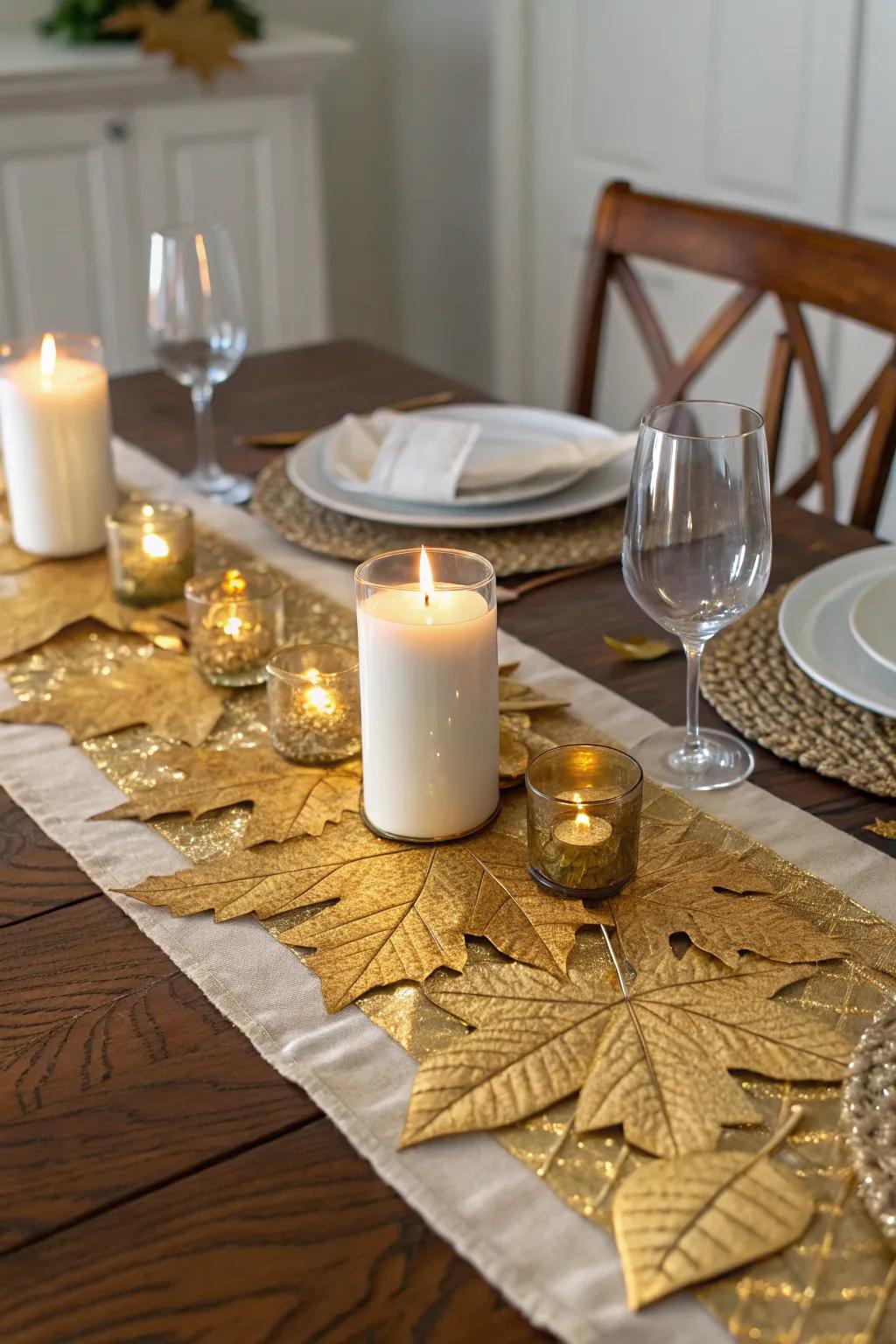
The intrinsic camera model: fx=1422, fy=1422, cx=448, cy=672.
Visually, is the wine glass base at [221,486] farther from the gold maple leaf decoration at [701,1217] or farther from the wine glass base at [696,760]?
the gold maple leaf decoration at [701,1217]

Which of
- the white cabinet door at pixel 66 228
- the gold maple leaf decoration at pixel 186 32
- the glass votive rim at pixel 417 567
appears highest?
the gold maple leaf decoration at pixel 186 32

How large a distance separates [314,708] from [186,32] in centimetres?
221

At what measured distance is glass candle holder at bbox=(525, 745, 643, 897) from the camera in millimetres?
688

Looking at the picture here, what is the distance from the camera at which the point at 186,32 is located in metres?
2.64

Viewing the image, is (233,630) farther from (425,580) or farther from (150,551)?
(425,580)

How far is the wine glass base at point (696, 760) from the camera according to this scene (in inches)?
32.3

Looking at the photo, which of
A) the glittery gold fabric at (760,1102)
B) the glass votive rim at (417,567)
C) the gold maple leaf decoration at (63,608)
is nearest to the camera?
the glittery gold fabric at (760,1102)

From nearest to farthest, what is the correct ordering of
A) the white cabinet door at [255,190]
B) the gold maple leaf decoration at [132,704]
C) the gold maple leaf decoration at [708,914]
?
the gold maple leaf decoration at [708,914] < the gold maple leaf decoration at [132,704] < the white cabinet door at [255,190]

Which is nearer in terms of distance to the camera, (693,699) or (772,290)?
(693,699)

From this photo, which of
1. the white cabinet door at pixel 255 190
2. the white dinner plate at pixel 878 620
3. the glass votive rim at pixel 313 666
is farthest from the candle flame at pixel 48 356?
the white cabinet door at pixel 255 190

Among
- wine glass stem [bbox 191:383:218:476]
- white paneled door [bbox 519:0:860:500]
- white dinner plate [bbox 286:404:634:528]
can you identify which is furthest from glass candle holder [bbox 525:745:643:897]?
white paneled door [bbox 519:0:860:500]

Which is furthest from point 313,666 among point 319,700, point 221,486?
point 221,486

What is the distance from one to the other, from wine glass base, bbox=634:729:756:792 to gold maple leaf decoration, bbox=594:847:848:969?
0.26 ft

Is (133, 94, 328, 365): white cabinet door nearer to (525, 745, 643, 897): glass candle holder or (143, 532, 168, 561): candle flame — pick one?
(143, 532, 168, 561): candle flame
